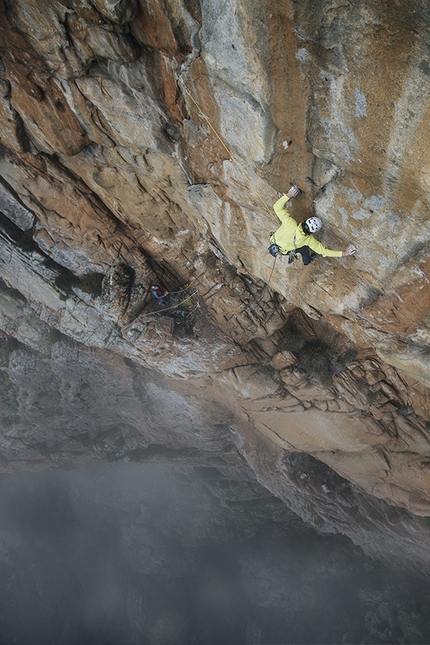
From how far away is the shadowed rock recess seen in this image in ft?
13.9

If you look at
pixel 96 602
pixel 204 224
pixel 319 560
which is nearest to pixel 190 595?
pixel 96 602

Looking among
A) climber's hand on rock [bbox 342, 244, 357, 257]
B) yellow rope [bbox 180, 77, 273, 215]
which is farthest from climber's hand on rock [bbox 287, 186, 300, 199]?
climber's hand on rock [bbox 342, 244, 357, 257]

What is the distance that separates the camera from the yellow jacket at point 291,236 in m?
5.62

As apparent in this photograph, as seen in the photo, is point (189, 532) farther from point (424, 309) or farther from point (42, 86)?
point (42, 86)

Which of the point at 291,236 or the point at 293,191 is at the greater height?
the point at 293,191

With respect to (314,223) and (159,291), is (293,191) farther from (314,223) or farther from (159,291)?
(159,291)

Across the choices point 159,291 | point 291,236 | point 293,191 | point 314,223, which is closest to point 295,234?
point 291,236

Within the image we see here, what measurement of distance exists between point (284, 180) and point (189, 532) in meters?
23.6

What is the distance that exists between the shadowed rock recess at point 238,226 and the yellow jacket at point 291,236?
263 millimetres

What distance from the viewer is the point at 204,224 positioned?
8516mm

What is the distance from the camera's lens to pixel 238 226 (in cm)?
738

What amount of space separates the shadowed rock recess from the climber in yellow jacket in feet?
0.73

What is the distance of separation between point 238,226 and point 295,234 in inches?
75.5

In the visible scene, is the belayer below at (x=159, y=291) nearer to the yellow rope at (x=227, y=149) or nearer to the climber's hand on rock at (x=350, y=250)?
the yellow rope at (x=227, y=149)
